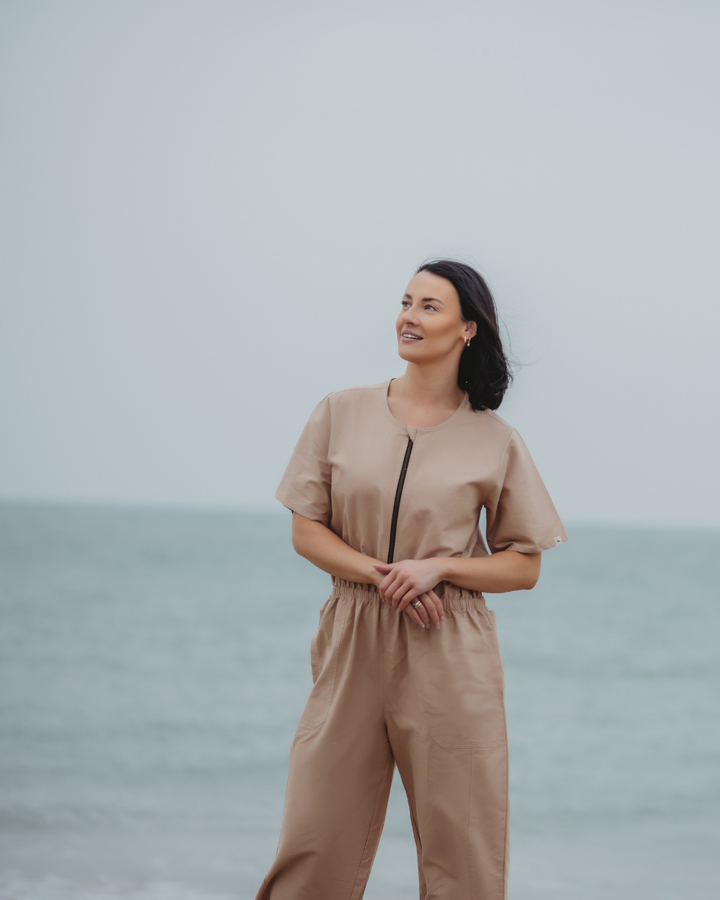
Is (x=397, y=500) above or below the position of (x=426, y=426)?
below

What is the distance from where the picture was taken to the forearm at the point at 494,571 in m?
1.65

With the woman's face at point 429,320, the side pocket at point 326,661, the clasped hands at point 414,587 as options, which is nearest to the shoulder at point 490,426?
the woman's face at point 429,320

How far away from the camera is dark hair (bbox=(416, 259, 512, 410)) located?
1.73 m

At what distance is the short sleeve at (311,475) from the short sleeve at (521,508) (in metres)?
0.32

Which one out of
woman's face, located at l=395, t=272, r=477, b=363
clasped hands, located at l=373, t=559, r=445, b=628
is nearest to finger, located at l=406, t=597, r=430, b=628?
clasped hands, located at l=373, t=559, r=445, b=628

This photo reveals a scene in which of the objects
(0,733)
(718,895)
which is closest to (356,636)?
(718,895)

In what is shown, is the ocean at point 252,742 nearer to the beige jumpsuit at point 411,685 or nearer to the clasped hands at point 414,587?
the beige jumpsuit at point 411,685

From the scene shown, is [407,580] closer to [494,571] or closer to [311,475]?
[494,571]

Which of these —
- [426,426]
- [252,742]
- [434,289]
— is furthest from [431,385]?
[252,742]

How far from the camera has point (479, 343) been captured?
5.83 ft

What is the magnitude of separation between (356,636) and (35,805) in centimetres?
479

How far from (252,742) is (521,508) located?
6862 millimetres

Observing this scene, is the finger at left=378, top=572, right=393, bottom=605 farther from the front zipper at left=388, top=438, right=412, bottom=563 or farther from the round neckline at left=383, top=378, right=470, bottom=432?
the round neckline at left=383, top=378, right=470, bottom=432

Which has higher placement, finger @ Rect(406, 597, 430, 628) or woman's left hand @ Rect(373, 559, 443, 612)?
woman's left hand @ Rect(373, 559, 443, 612)
